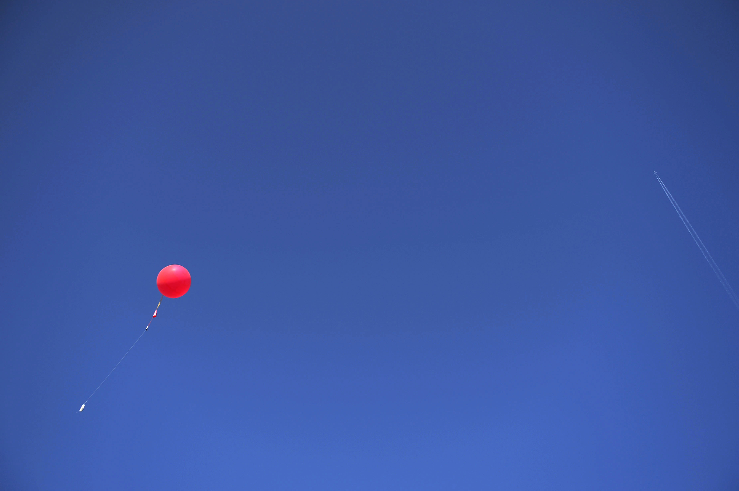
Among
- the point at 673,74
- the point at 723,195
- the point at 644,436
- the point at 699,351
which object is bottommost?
the point at 644,436

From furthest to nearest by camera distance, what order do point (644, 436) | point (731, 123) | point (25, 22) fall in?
point (644, 436)
point (731, 123)
point (25, 22)

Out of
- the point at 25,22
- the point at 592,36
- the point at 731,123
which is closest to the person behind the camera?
the point at 25,22

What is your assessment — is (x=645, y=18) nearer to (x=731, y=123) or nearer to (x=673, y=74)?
(x=673, y=74)

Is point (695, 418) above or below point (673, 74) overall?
below

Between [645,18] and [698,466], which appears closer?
[645,18]

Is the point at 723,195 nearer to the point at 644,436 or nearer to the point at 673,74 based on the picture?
the point at 673,74

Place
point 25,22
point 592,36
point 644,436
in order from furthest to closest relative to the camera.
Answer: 1. point 644,436
2. point 592,36
3. point 25,22

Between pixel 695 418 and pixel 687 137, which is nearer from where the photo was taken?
pixel 687 137

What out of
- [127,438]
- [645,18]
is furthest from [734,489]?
[127,438]

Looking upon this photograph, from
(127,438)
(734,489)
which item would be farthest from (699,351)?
(127,438)

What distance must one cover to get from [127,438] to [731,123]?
53.0 ft

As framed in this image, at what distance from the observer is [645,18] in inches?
333

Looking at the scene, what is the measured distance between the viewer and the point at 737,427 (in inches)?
360

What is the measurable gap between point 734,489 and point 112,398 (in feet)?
50.9
